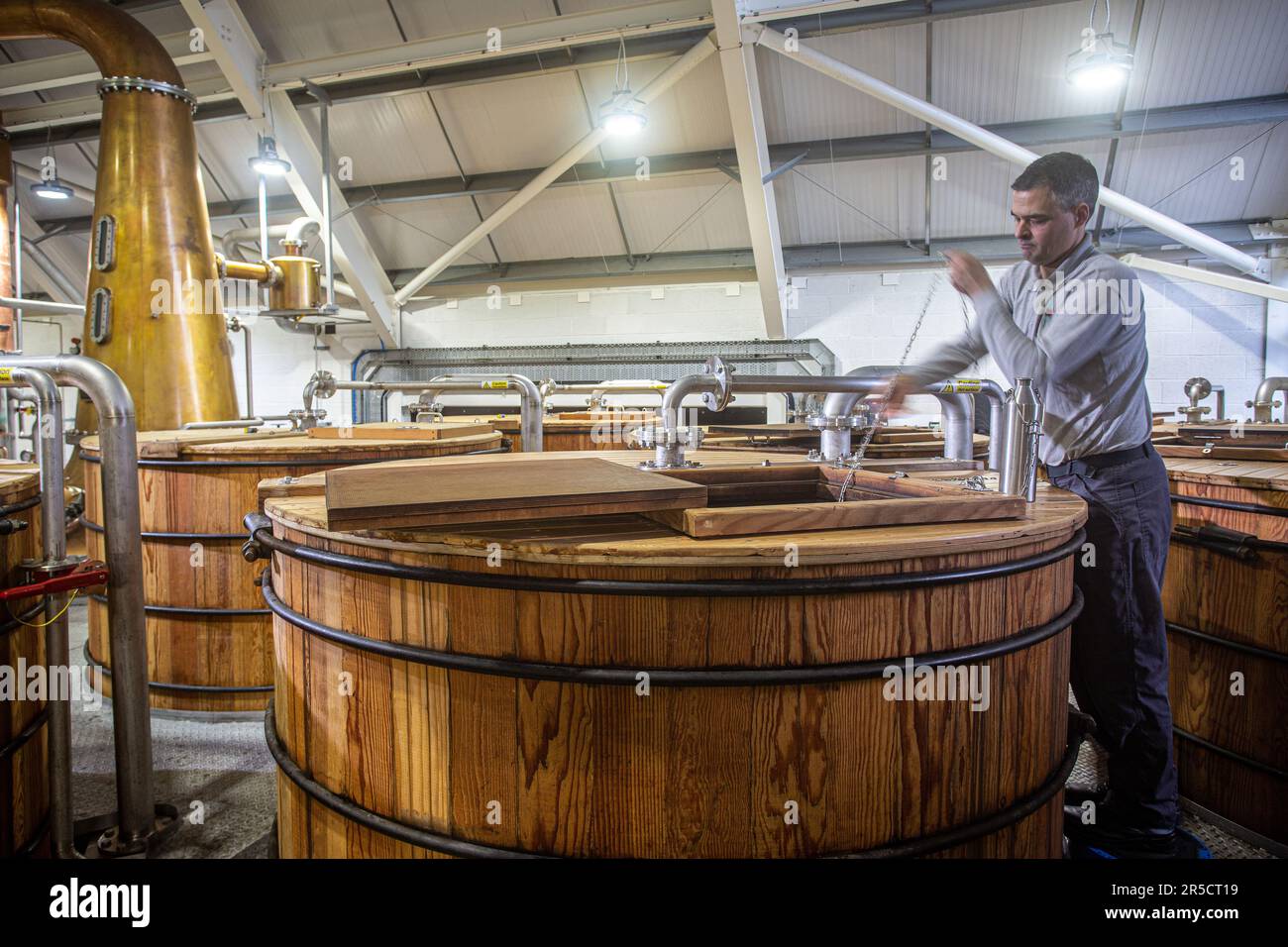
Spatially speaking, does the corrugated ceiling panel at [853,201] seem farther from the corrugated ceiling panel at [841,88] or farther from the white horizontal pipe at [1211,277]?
the white horizontal pipe at [1211,277]

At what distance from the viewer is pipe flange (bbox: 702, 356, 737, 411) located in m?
2.02

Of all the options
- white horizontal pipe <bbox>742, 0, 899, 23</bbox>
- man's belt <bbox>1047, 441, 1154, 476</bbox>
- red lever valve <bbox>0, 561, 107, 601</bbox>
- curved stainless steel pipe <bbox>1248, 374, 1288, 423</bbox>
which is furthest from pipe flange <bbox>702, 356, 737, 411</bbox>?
white horizontal pipe <bbox>742, 0, 899, 23</bbox>

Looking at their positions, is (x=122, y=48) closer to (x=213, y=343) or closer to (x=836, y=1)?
(x=213, y=343)

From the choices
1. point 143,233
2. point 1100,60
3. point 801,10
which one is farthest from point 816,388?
point 801,10

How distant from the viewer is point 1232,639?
7.72 ft

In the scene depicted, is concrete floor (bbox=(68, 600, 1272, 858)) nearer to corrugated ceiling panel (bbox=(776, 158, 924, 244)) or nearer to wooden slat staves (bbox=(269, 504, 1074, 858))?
wooden slat staves (bbox=(269, 504, 1074, 858))

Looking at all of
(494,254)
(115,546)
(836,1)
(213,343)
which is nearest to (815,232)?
(836,1)

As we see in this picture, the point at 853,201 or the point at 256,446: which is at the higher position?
the point at 853,201

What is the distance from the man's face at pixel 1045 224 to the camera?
1.98 meters

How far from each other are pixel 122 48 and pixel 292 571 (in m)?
4.68

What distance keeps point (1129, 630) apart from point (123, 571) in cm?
278

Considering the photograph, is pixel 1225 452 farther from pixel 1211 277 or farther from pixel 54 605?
pixel 1211 277

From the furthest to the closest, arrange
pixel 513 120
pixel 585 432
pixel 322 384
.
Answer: pixel 513 120 → pixel 585 432 → pixel 322 384
